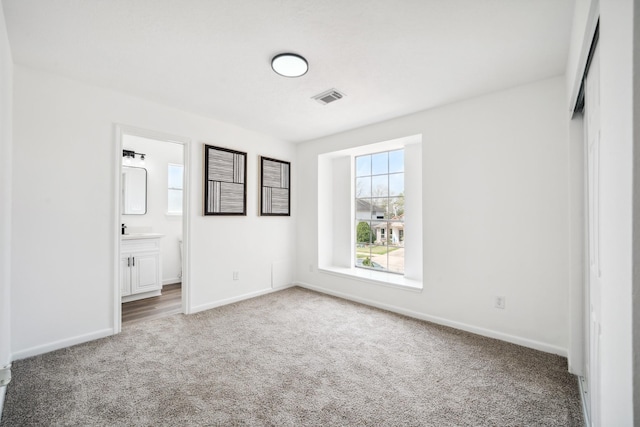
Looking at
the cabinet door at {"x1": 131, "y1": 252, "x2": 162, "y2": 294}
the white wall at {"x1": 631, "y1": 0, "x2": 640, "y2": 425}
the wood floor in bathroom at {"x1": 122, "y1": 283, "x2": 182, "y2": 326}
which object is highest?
the white wall at {"x1": 631, "y1": 0, "x2": 640, "y2": 425}

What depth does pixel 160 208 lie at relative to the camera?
15.9 ft

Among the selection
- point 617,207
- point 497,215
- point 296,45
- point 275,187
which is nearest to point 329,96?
point 296,45

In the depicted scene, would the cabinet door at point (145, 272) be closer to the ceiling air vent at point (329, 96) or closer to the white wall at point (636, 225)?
the ceiling air vent at point (329, 96)

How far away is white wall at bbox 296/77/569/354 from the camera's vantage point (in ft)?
7.82

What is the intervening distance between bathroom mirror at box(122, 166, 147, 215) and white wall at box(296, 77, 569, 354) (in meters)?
3.98

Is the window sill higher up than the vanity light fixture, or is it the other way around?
the vanity light fixture

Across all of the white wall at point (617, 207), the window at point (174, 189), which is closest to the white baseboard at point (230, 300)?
the window at point (174, 189)

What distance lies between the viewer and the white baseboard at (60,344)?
230 centimetres

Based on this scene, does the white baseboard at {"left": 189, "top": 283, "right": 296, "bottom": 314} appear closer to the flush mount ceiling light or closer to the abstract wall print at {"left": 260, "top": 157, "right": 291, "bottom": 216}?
the abstract wall print at {"left": 260, "top": 157, "right": 291, "bottom": 216}

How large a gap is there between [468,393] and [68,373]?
113 inches

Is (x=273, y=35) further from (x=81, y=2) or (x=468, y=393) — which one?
(x=468, y=393)

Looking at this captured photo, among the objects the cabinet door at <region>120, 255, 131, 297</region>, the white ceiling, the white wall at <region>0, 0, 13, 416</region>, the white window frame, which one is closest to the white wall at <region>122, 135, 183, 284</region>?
the cabinet door at <region>120, 255, 131, 297</region>

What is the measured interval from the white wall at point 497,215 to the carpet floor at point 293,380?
0.28 metres

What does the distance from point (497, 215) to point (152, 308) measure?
13.6ft
